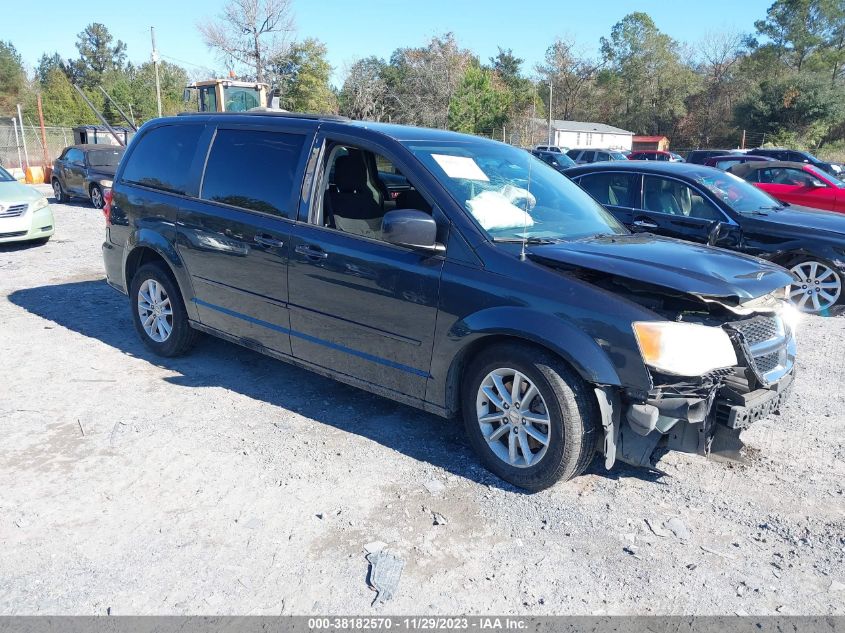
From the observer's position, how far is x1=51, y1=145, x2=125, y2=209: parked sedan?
16.8 metres

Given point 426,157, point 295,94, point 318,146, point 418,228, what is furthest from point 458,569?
point 295,94

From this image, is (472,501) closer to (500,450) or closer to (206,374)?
(500,450)

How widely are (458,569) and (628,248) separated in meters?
2.02

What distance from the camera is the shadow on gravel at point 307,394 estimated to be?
13.0 ft

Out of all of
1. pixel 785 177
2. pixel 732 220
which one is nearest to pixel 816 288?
pixel 732 220

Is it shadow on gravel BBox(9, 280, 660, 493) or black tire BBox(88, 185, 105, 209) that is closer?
shadow on gravel BBox(9, 280, 660, 493)

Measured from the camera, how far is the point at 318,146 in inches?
171

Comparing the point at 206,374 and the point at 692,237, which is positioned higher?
the point at 692,237

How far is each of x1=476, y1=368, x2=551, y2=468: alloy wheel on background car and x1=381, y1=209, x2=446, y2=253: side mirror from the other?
2.65ft

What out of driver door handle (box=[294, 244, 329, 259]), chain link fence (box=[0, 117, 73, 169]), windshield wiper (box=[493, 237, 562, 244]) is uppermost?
chain link fence (box=[0, 117, 73, 169])

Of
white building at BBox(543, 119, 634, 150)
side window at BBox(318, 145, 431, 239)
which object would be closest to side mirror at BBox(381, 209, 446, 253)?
side window at BBox(318, 145, 431, 239)

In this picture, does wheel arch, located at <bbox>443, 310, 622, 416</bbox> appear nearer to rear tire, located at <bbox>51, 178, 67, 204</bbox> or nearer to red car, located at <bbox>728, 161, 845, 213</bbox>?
red car, located at <bbox>728, 161, 845, 213</bbox>

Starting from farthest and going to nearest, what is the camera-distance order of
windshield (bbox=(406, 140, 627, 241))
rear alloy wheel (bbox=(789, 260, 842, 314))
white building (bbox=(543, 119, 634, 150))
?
white building (bbox=(543, 119, 634, 150))
rear alloy wheel (bbox=(789, 260, 842, 314))
windshield (bbox=(406, 140, 627, 241))

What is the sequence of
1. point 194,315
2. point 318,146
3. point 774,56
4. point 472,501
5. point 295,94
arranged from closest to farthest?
point 472,501
point 318,146
point 194,315
point 295,94
point 774,56
